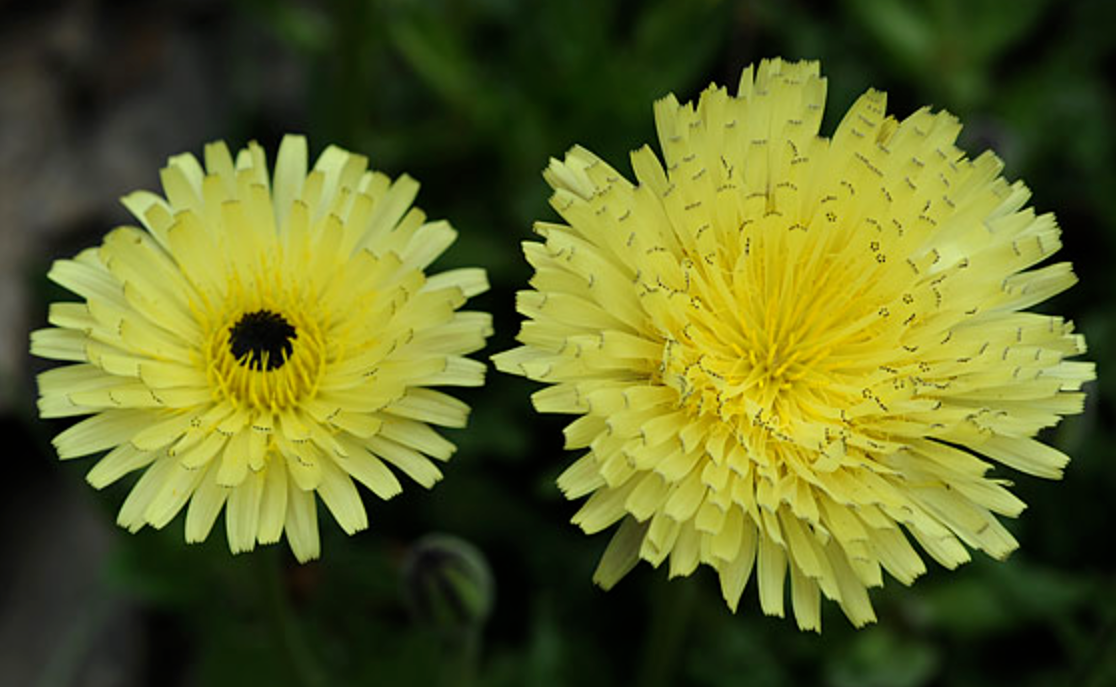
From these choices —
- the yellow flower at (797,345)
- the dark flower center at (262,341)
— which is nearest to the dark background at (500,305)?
the yellow flower at (797,345)

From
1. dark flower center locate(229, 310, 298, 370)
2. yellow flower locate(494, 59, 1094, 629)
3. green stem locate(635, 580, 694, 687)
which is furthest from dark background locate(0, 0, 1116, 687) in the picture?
dark flower center locate(229, 310, 298, 370)

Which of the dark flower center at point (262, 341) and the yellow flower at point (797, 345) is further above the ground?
the dark flower center at point (262, 341)

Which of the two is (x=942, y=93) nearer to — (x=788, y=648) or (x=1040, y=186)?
(x=1040, y=186)

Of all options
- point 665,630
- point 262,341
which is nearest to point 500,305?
point 665,630

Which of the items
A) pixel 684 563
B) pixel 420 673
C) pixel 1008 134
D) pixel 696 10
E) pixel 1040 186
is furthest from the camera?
pixel 1040 186

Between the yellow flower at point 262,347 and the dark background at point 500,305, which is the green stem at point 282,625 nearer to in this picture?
the dark background at point 500,305

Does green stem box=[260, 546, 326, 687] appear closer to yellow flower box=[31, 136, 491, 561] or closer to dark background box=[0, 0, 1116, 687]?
dark background box=[0, 0, 1116, 687]

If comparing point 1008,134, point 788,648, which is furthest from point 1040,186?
point 788,648
